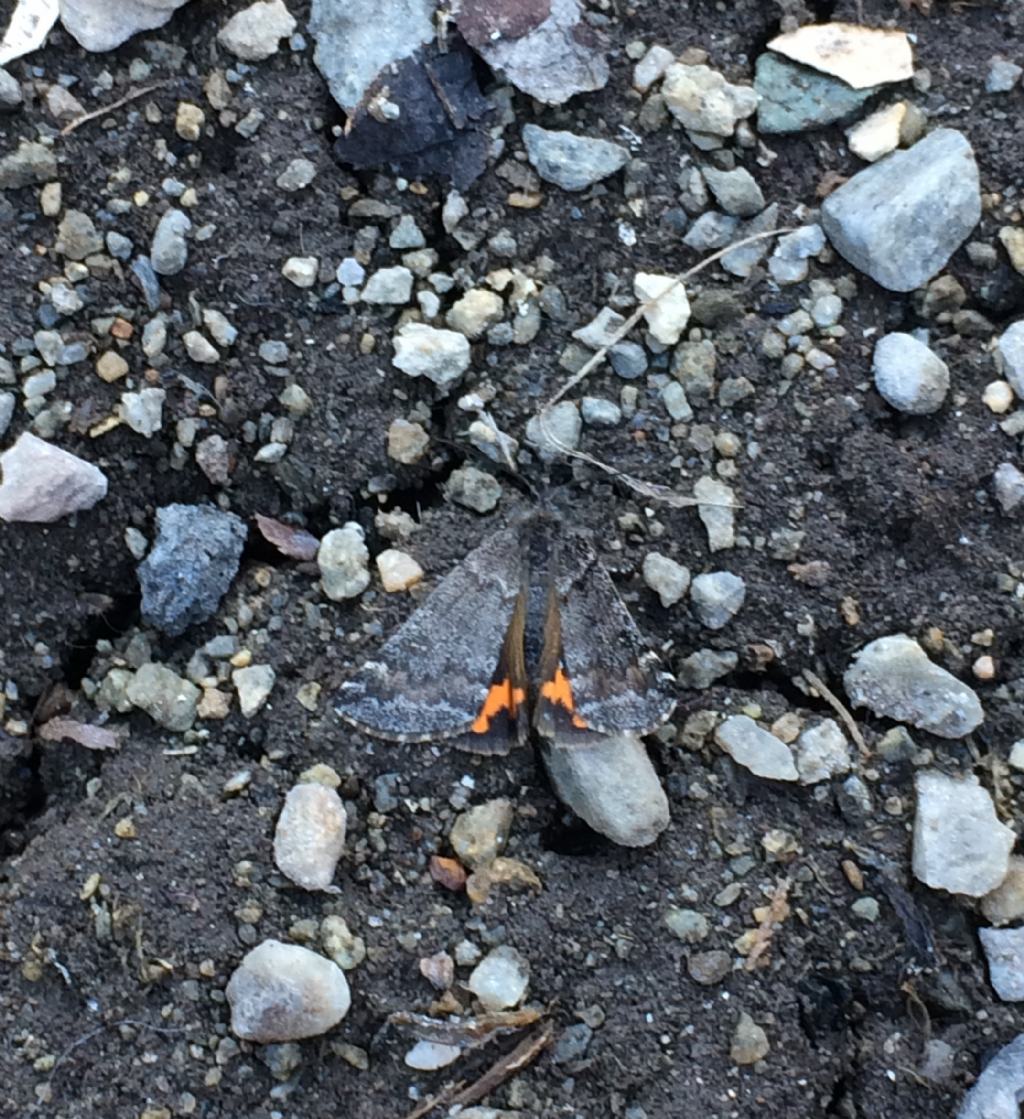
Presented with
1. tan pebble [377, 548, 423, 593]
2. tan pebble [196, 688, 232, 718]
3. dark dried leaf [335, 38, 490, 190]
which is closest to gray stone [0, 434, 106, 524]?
tan pebble [196, 688, 232, 718]

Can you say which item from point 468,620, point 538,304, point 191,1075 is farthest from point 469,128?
point 191,1075

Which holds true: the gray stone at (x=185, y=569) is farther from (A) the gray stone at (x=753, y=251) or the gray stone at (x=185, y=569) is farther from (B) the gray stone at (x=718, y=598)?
(A) the gray stone at (x=753, y=251)

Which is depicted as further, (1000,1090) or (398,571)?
(398,571)

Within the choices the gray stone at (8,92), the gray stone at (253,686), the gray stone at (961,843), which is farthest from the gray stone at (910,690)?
the gray stone at (8,92)

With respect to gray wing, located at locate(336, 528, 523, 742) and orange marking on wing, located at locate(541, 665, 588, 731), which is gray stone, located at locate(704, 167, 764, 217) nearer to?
gray wing, located at locate(336, 528, 523, 742)

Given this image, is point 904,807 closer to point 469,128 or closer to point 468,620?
point 468,620

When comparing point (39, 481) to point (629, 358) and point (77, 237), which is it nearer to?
point (77, 237)

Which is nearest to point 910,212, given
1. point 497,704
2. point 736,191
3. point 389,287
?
point 736,191
